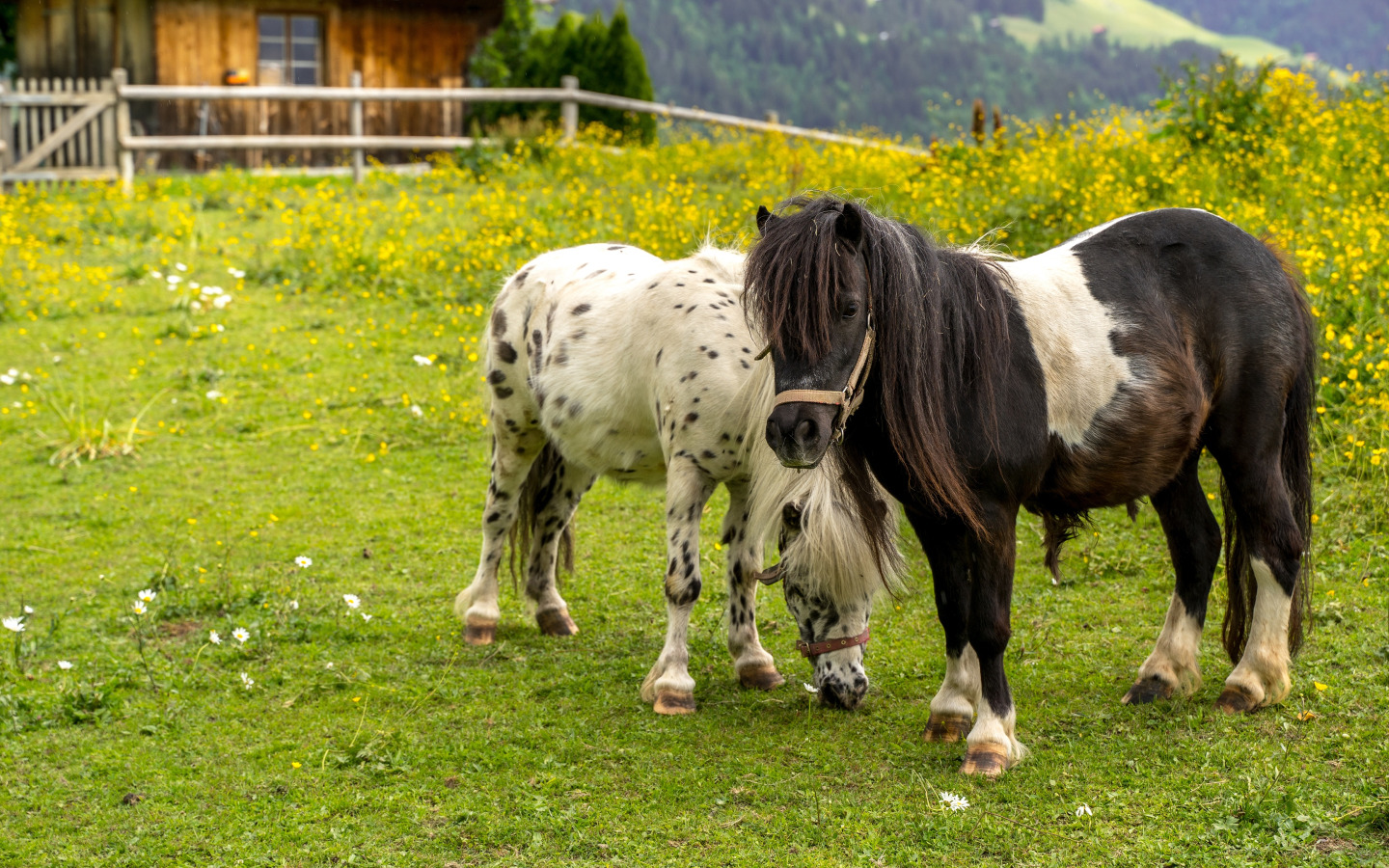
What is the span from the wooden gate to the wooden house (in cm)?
198

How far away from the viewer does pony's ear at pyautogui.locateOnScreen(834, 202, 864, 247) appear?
347cm

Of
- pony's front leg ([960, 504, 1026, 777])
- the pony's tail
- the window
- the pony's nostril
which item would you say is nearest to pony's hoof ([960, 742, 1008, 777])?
pony's front leg ([960, 504, 1026, 777])

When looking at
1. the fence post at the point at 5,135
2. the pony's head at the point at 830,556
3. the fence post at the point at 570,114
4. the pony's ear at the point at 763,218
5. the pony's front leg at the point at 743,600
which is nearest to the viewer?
the pony's ear at the point at 763,218

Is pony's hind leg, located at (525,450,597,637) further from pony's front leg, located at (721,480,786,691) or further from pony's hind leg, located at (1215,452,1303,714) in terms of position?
pony's hind leg, located at (1215,452,1303,714)

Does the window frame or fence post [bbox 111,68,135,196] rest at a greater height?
the window frame

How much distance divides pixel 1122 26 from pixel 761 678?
327ft

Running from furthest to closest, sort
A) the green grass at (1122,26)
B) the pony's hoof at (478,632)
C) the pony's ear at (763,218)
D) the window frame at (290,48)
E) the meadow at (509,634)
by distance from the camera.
Result: the green grass at (1122,26) < the window frame at (290,48) < the pony's hoof at (478,632) < the meadow at (509,634) < the pony's ear at (763,218)

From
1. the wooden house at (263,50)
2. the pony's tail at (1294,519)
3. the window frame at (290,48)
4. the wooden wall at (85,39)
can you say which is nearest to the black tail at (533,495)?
the pony's tail at (1294,519)

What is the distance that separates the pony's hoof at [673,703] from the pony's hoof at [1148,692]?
1.70 m

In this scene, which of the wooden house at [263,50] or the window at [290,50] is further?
the window at [290,50]

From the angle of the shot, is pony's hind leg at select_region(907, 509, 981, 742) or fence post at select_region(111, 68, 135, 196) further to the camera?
fence post at select_region(111, 68, 135, 196)

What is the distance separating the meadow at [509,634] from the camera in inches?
149

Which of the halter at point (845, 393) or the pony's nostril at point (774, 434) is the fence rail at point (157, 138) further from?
the pony's nostril at point (774, 434)

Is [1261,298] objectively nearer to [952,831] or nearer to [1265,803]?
[1265,803]
